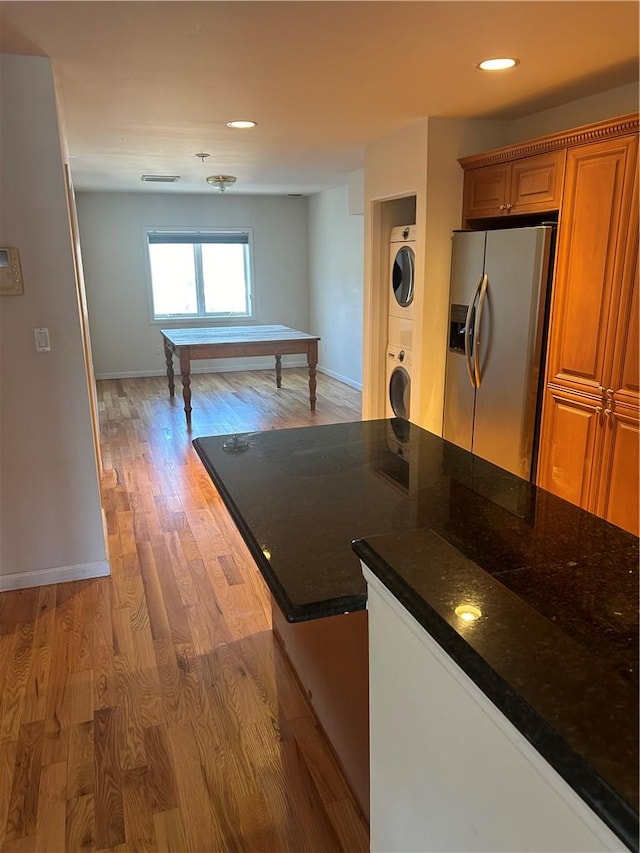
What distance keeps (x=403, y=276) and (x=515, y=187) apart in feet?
Result: 3.49

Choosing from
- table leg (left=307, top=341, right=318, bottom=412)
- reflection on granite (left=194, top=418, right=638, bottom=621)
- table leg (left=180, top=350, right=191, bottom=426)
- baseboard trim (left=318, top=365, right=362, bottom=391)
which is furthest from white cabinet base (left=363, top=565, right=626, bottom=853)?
baseboard trim (left=318, top=365, right=362, bottom=391)

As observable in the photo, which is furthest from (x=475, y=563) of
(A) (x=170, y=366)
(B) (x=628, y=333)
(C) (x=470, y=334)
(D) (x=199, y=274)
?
(D) (x=199, y=274)

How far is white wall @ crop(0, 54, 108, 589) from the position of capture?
242 cm

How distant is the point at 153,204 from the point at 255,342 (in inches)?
120

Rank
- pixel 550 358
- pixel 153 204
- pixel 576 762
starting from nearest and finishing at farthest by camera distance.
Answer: pixel 576 762
pixel 550 358
pixel 153 204

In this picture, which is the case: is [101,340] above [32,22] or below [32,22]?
below

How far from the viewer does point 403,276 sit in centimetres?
409

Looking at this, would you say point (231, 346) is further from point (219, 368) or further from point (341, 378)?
point (219, 368)

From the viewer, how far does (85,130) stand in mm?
3627

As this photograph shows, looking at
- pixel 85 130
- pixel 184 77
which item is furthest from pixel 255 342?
pixel 184 77

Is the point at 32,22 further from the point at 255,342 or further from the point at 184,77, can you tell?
the point at 255,342

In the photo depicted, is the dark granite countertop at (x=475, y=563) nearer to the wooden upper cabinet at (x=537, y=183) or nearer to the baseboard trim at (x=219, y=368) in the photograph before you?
the wooden upper cabinet at (x=537, y=183)

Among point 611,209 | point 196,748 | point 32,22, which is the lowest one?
point 196,748

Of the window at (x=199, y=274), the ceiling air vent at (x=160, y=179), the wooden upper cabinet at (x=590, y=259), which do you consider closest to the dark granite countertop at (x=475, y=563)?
the wooden upper cabinet at (x=590, y=259)
